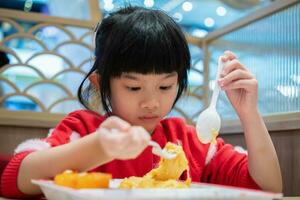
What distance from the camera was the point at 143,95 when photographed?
2.92 feet

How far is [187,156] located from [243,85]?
10.6 inches

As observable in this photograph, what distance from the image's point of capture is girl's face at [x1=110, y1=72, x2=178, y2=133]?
885 mm

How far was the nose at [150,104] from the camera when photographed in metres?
0.88

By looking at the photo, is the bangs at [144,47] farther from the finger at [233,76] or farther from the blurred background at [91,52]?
the blurred background at [91,52]

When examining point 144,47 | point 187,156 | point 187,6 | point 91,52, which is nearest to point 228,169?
point 187,156

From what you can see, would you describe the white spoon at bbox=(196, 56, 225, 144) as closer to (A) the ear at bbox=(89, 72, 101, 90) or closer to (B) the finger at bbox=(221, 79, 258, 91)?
(B) the finger at bbox=(221, 79, 258, 91)

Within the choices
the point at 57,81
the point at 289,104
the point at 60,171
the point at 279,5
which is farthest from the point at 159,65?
the point at 57,81

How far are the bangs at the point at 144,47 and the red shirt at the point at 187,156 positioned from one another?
0.57 ft

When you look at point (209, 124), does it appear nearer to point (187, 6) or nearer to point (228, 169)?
point (228, 169)

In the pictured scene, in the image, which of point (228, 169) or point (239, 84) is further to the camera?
point (228, 169)

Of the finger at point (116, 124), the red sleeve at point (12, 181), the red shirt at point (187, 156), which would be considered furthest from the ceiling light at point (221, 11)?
the finger at point (116, 124)

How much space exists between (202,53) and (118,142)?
1486mm

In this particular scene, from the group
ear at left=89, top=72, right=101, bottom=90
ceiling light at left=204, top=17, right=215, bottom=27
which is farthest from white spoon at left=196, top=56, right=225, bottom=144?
ceiling light at left=204, top=17, right=215, bottom=27

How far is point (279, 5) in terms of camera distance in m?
1.40
